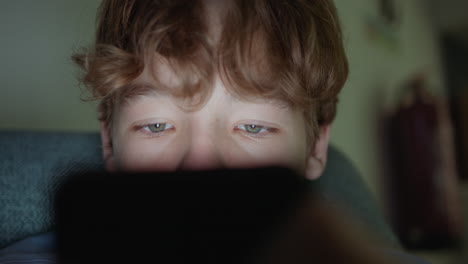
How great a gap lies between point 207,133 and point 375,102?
5.87ft

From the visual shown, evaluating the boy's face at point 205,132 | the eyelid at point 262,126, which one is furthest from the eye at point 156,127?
the eyelid at point 262,126

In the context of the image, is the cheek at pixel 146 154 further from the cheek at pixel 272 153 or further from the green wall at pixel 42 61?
the green wall at pixel 42 61

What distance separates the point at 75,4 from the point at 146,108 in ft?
1.77

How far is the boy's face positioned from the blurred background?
39 centimetres

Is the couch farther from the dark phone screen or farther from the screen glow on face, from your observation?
the dark phone screen

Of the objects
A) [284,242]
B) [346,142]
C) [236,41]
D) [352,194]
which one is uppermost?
[236,41]

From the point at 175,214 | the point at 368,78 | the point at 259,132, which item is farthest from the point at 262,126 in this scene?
the point at 368,78

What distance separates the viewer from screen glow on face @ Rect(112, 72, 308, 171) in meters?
0.54

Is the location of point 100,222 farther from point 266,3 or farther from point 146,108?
point 266,3

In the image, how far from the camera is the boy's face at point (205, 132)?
0.54 metres

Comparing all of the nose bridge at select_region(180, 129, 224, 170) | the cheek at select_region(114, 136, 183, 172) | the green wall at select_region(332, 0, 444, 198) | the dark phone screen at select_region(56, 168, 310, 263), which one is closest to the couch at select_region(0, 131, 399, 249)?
the cheek at select_region(114, 136, 183, 172)

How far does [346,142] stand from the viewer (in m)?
1.71

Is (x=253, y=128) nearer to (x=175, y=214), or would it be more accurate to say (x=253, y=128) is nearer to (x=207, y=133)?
(x=207, y=133)

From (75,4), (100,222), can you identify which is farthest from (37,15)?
(100,222)
